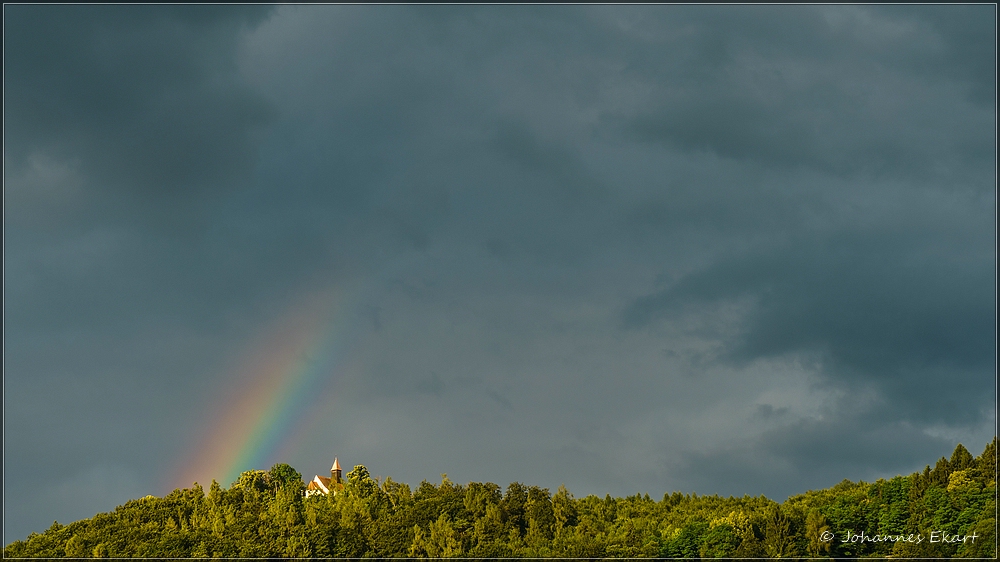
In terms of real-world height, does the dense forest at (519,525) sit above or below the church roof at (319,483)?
below

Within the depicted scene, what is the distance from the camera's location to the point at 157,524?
113438 mm

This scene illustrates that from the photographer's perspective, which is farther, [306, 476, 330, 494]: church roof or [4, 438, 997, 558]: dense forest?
[306, 476, 330, 494]: church roof

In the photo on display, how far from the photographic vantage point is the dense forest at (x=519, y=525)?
101 meters

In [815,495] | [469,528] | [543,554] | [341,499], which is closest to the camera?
[543,554]

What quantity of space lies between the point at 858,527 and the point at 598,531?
2896 cm

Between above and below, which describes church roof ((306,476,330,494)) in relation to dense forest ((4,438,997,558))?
above

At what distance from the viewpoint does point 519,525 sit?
115m

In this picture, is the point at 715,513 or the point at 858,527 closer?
the point at 858,527

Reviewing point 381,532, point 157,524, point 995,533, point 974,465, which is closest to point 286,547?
point 381,532

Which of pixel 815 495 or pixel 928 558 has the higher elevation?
pixel 815 495

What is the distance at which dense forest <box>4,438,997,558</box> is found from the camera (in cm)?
10081

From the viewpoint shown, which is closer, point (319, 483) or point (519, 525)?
point (519, 525)

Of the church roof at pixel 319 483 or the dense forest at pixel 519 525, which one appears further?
the church roof at pixel 319 483

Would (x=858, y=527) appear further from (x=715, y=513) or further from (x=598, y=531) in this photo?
(x=598, y=531)
